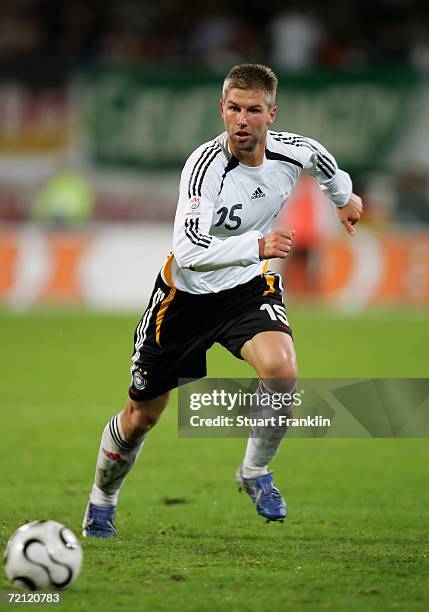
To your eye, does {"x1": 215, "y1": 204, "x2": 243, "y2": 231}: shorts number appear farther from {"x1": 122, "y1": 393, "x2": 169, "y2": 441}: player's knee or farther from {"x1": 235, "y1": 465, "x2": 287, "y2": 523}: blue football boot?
{"x1": 235, "y1": 465, "x2": 287, "y2": 523}: blue football boot

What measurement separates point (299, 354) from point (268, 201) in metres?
7.03

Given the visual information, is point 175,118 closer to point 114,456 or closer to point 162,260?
point 162,260

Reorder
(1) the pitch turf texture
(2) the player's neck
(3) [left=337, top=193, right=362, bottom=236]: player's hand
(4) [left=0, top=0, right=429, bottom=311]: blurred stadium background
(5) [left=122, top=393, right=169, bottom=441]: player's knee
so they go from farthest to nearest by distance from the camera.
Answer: (4) [left=0, top=0, right=429, bottom=311]: blurred stadium background → (3) [left=337, top=193, right=362, bottom=236]: player's hand → (5) [left=122, top=393, right=169, bottom=441]: player's knee → (2) the player's neck → (1) the pitch turf texture

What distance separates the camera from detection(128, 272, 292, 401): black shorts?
5762 millimetres

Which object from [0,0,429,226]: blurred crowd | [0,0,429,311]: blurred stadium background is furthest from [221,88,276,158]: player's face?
[0,0,429,226]: blurred crowd

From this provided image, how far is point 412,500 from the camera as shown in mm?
6762

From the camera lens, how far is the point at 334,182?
6.20m

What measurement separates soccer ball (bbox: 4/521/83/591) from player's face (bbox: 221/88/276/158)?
206 centimetres

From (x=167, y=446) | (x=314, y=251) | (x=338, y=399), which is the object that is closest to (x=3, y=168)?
(x=314, y=251)

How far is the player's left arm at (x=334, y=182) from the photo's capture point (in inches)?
A: 240

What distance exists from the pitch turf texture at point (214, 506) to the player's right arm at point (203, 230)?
4.41ft

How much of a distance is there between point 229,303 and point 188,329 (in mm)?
245
